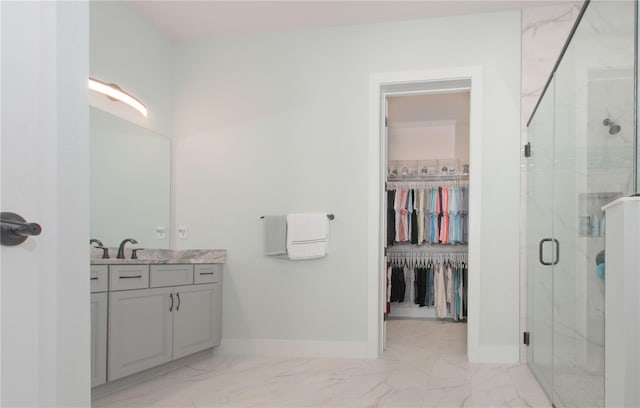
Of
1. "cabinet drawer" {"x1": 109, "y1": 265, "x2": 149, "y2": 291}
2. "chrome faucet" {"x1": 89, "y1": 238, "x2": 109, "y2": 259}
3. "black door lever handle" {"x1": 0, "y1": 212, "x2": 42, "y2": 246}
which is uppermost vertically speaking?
"black door lever handle" {"x1": 0, "y1": 212, "x2": 42, "y2": 246}

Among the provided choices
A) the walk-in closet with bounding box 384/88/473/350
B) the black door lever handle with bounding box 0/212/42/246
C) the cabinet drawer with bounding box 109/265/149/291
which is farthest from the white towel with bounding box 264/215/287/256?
the black door lever handle with bounding box 0/212/42/246

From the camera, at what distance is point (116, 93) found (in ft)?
12.2

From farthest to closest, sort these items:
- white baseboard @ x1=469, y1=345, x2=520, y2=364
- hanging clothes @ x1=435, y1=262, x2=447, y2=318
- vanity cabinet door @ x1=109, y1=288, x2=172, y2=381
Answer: hanging clothes @ x1=435, y1=262, x2=447, y2=318 < white baseboard @ x1=469, y1=345, x2=520, y2=364 < vanity cabinet door @ x1=109, y1=288, x2=172, y2=381

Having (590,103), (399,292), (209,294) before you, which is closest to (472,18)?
(590,103)

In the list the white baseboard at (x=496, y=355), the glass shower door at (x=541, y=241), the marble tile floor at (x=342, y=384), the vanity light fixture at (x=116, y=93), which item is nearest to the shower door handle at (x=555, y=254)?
the glass shower door at (x=541, y=241)

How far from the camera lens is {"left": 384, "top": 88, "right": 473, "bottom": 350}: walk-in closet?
242 inches

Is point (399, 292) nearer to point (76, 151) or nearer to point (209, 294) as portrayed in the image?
point (209, 294)

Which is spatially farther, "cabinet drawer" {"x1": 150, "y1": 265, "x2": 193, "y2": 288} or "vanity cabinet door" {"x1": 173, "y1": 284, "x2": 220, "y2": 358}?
"vanity cabinet door" {"x1": 173, "y1": 284, "x2": 220, "y2": 358}

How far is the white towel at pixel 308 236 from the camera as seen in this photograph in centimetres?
419

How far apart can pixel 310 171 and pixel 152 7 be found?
5.65 feet

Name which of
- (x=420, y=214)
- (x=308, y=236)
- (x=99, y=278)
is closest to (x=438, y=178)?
(x=420, y=214)

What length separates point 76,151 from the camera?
3.58 feet

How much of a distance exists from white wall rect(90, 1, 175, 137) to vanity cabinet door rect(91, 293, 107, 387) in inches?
55.6

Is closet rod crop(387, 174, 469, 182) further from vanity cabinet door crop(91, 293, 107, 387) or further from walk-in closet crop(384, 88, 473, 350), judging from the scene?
vanity cabinet door crop(91, 293, 107, 387)
